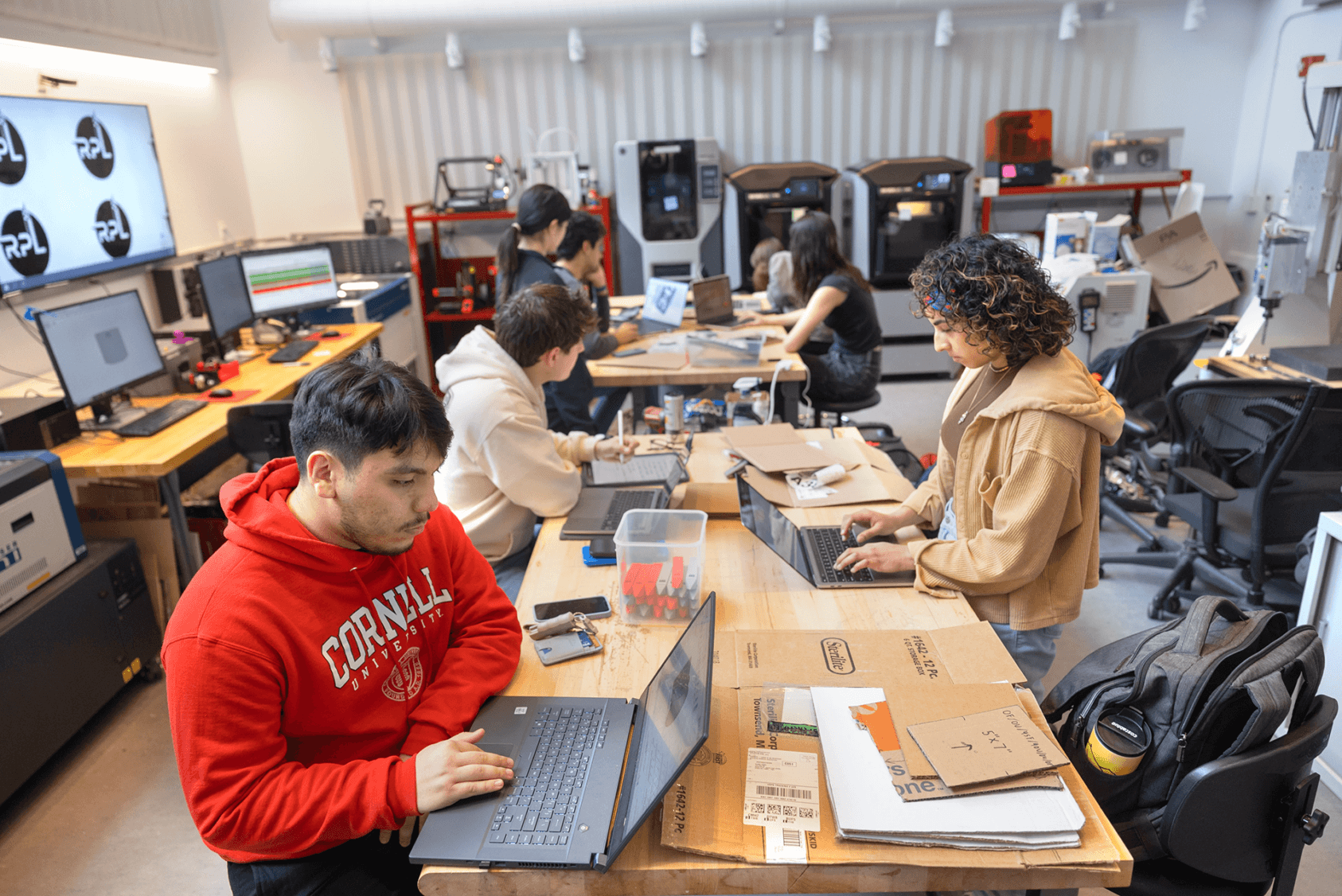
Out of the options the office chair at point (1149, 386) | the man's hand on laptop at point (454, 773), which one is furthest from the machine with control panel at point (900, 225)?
the man's hand on laptop at point (454, 773)

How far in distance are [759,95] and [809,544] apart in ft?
15.6

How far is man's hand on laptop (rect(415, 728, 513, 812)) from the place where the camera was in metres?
1.14

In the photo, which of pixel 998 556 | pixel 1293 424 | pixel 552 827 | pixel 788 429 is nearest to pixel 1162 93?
pixel 1293 424

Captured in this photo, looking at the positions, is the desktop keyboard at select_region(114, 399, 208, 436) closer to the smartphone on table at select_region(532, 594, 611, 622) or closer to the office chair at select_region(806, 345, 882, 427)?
the smartphone on table at select_region(532, 594, 611, 622)

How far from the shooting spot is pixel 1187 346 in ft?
10.8

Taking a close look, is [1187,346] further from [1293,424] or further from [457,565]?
[457,565]

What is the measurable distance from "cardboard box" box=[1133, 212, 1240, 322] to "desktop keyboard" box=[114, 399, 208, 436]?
5.28m

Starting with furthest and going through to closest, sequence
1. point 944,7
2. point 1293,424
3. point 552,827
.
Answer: point 944,7 → point 1293,424 → point 552,827

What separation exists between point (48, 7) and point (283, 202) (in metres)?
2.18

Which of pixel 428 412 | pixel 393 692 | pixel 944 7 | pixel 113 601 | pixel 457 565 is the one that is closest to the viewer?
pixel 428 412

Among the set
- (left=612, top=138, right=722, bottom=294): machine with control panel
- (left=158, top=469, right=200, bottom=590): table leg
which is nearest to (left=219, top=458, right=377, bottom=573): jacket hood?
(left=158, top=469, right=200, bottom=590): table leg

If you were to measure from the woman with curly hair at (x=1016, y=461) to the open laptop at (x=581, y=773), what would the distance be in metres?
0.65

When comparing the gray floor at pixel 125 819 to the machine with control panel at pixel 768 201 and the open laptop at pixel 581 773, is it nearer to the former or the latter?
the open laptop at pixel 581 773

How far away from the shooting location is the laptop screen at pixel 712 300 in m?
4.12
